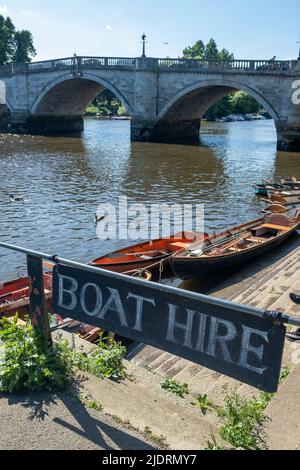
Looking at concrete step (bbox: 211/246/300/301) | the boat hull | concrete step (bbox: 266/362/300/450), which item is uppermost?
concrete step (bbox: 266/362/300/450)

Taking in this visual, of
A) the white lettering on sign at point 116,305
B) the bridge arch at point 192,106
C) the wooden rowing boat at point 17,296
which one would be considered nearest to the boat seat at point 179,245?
the wooden rowing boat at point 17,296

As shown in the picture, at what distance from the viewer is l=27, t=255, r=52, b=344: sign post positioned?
12.7 ft

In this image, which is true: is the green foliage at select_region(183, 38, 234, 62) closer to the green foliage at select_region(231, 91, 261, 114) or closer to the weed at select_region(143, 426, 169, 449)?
the green foliage at select_region(231, 91, 261, 114)

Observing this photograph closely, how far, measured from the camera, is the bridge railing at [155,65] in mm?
34469

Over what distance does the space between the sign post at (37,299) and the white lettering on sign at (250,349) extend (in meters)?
1.72

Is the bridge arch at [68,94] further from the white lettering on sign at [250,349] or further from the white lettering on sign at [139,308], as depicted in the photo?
the white lettering on sign at [250,349]

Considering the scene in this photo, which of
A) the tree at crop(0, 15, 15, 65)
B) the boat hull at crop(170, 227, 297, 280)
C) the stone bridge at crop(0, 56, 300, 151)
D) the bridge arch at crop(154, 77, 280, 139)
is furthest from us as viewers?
the tree at crop(0, 15, 15, 65)

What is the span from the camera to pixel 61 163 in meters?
29.1

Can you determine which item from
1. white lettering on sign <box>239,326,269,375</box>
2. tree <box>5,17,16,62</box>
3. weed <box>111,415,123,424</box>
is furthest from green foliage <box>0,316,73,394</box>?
tree <box>5,17,16,62</box>

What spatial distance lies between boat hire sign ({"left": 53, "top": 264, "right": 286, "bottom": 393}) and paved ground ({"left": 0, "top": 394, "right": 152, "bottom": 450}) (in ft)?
2.01

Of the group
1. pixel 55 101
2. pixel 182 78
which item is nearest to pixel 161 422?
pixel 182 78

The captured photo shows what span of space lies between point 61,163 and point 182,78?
14522 mm

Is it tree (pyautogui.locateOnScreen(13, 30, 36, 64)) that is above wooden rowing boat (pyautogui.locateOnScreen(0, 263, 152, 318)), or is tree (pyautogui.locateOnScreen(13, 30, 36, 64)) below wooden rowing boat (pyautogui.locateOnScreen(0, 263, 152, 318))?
above

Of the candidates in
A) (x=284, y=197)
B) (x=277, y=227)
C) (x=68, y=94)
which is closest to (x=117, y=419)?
(x=277, y=227)
